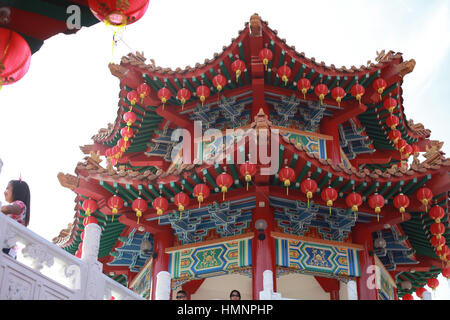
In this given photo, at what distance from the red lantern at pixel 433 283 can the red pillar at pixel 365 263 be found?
2.67 m

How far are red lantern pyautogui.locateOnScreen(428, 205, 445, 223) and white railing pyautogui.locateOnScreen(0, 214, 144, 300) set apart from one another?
5.80m

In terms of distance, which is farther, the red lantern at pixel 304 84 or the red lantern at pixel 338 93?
the red lantern at pixel 338 93

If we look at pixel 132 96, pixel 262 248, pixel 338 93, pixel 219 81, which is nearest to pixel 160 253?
pixel 262 248

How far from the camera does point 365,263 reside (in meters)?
10.6

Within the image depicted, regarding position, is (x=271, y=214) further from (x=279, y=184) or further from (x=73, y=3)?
(x=73, y=3)

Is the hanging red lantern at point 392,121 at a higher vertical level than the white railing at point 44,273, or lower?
higher

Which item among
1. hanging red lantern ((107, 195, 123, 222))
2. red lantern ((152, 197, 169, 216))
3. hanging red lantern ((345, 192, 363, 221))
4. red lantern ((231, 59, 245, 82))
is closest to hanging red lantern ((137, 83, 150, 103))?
red lantern ((231, 59, 245, 82))

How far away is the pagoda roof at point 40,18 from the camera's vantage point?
791 cm

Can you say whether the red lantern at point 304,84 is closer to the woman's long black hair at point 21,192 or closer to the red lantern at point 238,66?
the red lantern at point 238,66

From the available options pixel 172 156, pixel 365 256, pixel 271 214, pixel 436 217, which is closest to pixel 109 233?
pixel 172 156

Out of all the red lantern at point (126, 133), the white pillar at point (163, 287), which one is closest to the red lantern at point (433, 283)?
Answer: the red lantern at point (126, 133)

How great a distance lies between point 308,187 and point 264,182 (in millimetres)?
757

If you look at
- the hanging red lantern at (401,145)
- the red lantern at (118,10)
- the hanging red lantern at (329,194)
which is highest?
the hanging red lantern at (401,145)

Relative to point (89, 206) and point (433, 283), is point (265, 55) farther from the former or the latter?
point (433, 283)
